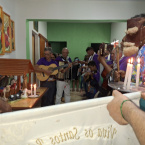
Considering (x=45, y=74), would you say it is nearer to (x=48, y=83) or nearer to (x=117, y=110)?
(x=48, y=83)

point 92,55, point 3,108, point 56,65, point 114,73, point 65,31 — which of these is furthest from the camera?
point 65,31

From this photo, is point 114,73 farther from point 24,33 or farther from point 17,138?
point 24,33

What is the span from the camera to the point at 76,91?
6.47m

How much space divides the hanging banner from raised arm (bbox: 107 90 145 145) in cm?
26

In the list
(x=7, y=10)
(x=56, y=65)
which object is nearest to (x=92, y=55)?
(x=56, y=65)

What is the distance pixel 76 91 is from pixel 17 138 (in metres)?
5.69

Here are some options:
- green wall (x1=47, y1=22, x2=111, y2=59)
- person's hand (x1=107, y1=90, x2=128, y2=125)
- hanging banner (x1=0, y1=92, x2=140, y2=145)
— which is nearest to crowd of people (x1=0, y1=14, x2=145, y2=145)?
person's hand (x1=107, y1=90, x2=128, y2=125)

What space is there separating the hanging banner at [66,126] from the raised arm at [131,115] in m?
0.26

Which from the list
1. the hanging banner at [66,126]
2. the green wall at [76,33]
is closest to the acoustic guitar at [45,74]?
the hanging banner at [66,126]

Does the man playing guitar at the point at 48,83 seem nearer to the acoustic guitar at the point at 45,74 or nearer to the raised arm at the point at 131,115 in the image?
the acoustic guitar at the point at 45,74

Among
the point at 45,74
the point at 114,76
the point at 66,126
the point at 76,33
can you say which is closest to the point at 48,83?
the point at 45,74

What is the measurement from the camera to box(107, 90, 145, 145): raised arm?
1.63 ft

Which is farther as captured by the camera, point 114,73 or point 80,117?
point 114,73

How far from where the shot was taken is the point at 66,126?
0.89 metres
